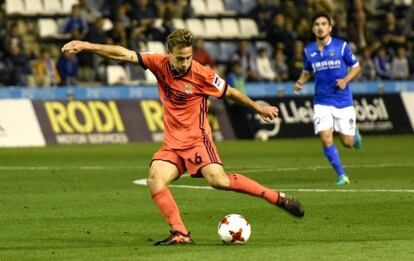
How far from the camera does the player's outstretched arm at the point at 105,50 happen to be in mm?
11398

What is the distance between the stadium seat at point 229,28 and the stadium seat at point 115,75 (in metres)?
5.76

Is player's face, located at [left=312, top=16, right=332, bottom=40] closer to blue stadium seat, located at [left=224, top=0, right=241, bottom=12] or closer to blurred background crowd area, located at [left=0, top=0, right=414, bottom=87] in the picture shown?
blurred background crowd area, located at [left=0, top=0, right=414, bottom=87]

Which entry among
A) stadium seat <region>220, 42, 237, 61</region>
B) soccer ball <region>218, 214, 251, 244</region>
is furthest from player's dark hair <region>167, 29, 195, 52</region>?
stadium seat <region>220, 42, 237, 61</region>

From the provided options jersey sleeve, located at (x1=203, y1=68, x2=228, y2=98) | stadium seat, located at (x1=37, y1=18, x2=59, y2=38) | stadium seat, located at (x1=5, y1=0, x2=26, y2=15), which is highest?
jersey sleeve, located at (x1=203, y1=68, x2=228, y2=98)

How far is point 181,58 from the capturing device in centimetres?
1168

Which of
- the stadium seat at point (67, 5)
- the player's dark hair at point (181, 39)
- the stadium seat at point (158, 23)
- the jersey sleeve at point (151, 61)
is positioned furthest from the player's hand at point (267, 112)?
the stadium seat at point (158, 23)

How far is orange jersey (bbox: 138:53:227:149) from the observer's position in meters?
12.0

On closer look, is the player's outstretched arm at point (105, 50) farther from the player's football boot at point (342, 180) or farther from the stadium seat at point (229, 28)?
the stadium seat at point (229, 28)

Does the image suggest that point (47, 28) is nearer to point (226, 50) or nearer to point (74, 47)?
point (226, 50)

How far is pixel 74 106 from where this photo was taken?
29734 millimetres

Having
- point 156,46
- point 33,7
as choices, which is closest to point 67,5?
point 33,7

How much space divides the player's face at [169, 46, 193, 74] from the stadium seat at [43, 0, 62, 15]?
23245 millimetres

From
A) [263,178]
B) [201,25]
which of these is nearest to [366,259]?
[263,178]

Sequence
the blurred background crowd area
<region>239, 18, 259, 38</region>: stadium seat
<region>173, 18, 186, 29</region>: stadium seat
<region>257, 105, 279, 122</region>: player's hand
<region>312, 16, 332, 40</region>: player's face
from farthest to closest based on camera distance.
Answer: <region>239, 18, 259, 38</region>: stadium seat
<region>173, 18, 186, 29</region>: stadium seat
the blurred background crowd area
<region>312, 16, 332, 40</region>: player's face
<region>257, 105, 279, 122</region>: player's hand
